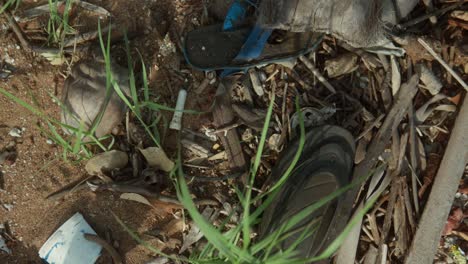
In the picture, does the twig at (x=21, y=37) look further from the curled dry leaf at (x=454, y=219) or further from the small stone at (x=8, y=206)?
the curled dry leaf at (x=454, y=219)

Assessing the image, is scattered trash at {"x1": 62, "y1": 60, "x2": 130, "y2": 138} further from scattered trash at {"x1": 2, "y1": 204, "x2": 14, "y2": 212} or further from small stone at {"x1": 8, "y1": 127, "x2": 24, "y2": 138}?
scattered trash at {"x1": 2, "y1": 204, "x2": 14, "y2": 212}

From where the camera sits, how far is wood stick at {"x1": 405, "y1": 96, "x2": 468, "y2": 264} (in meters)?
1.70

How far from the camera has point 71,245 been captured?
5.81 ft

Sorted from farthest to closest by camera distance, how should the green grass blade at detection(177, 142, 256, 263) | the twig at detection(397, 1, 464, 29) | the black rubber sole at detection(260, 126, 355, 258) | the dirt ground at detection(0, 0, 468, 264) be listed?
the dirt ground at detection(0, 0, 468, 264) < the twig at detection(397, 1, 464, 29) < the black rubber sole at detection(260, 126, 355, 258) < the green grass blade at detection(177, 142, 256, 263)

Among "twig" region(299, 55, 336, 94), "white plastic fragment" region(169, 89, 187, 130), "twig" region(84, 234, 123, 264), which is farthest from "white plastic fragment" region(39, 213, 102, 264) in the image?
"twig" region(299, 55, 336, 94)

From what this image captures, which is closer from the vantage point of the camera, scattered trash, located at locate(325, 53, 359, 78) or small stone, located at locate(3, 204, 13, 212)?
scattered trash, located at locate(325, 53, 359, 78)

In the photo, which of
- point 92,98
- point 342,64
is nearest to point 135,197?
point 92,98

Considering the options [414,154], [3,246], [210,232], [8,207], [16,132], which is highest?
[210,232]

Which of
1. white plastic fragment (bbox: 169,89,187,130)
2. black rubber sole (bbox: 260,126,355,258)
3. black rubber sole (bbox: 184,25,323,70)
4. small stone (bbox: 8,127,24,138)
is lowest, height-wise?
black rubber sole (bbox: 260,126,355,258)

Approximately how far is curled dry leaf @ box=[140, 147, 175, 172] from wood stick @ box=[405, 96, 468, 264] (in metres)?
0.97

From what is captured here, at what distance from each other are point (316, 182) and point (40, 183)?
3.48 ft

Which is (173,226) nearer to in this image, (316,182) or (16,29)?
(316,182)

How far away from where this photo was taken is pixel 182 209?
1.78 metres

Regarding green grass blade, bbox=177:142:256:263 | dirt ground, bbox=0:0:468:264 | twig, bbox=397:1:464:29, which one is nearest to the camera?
green grass blade, bbox=177:142:256:263
